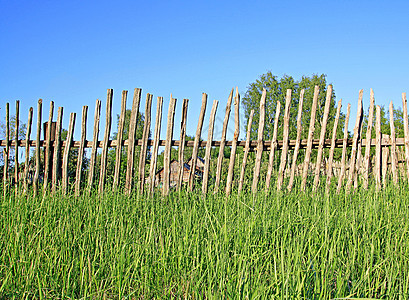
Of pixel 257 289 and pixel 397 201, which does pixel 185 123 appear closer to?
pixel 397 201

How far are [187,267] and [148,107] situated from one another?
350cm

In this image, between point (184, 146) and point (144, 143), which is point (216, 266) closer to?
point (184, 146)

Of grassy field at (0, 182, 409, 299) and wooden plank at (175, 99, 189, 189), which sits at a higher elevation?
wooden plank at (175, 99, 189, 189)

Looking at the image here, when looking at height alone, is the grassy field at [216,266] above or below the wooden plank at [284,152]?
below

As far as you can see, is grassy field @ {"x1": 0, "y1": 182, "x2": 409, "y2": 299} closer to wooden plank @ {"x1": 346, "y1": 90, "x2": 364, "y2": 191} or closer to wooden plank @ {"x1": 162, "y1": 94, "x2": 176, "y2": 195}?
wooden plank @ {"x1": 162, "y1": 94, "x2": 176, "y2": 195}

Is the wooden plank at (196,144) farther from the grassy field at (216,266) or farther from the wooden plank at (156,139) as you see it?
the grassy field at (216,266)

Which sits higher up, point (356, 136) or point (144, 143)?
point (356, 136)

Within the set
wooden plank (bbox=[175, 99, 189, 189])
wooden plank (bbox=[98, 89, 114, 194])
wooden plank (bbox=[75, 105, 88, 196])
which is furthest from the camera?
wooden plank (bbox=[75, 105, 88, 196])

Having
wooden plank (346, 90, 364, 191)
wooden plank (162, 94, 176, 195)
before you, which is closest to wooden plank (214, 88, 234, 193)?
wooden plank (162, 94, 176, 195)

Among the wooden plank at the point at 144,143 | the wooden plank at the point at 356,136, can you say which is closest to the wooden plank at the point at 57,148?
the wooden plank at the point at 144,143

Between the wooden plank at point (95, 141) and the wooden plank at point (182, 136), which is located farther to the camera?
the wooden plank at point (95, 141)

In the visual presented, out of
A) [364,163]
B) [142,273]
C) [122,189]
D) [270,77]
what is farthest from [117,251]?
[270,77]

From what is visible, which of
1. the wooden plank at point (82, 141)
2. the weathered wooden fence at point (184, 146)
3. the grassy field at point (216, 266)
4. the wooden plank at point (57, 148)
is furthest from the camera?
the wooden plank at point (57, 148)

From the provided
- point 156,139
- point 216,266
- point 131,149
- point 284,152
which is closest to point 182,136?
point 156,139
